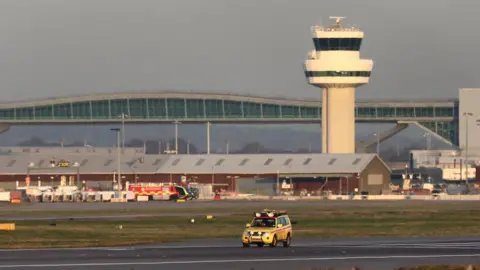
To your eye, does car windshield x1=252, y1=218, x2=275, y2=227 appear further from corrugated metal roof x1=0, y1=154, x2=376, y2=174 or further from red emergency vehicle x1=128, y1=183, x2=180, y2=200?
corrugated metal roof x1=0, y1=154, x2=376, y2=174

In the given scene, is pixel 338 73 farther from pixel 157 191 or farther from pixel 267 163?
pixel 157 191

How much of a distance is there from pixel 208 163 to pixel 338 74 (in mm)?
25388

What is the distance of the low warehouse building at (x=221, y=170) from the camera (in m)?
177

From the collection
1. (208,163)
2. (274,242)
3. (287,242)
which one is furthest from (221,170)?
(274,242)

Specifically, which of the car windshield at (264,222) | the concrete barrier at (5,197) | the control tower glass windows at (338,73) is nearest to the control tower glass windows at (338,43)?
the control tower glass windows at (338,73)

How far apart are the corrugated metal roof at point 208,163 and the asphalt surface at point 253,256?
11115cm

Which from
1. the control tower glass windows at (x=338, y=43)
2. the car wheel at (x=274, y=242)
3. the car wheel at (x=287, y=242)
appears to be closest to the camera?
the car wheel at (x=274, y=242)

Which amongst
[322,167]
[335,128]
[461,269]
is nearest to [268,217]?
[461,269]

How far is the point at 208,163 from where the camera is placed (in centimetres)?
18850

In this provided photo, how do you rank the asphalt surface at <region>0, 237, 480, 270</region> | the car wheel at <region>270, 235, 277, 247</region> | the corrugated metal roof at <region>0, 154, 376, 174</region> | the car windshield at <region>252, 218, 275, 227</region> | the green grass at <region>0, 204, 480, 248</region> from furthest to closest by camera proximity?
the corrugated metal roof at <region>0, 154, 376, 174</region>
the green grass at <region>0, 204, 480, 248</region>
the car windshield at <region>252, 218, 275, 227</region>
the car wheel at <region>270, 235, 277, 247</region>
the asphalt surface at <region>0, 237, 480, 270</region>

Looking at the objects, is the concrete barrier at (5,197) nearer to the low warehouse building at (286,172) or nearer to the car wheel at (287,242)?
the low warehouse building at (286,172)

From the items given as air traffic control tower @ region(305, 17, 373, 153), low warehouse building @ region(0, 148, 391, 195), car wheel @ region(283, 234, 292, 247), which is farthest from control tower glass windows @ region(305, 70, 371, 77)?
car wheel @ region(283, 234, 292, 247)

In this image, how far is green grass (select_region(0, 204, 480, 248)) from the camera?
2790 inches

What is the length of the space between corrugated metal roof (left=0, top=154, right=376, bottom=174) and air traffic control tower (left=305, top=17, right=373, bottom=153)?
9.27 m
